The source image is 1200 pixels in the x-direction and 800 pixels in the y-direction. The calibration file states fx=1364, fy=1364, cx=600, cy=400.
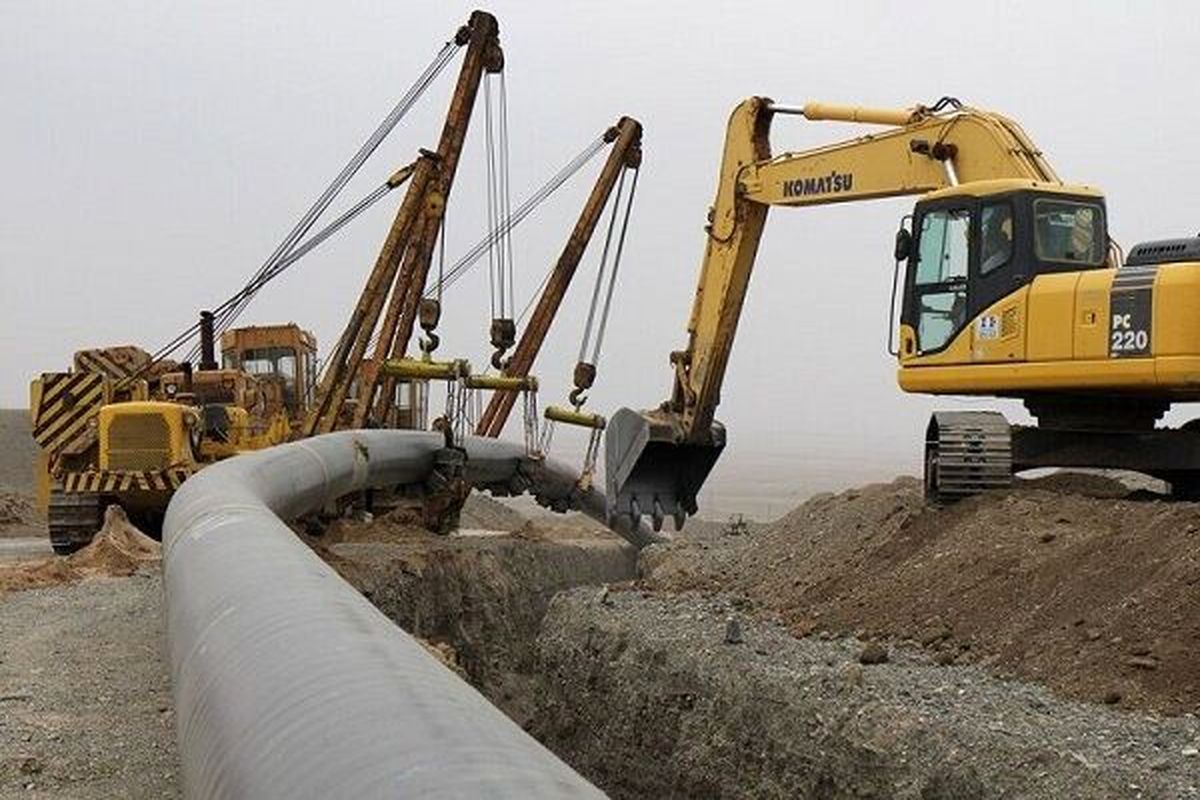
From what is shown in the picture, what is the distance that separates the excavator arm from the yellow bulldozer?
536cm

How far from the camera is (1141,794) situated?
589cm

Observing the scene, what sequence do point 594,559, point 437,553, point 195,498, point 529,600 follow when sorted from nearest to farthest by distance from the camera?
point 195,498, point 437,553, point 529,600, point 594,559

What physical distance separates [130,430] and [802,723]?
36.4ft

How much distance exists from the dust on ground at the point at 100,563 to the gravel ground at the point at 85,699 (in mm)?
1247

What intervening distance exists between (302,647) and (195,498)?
5162 mm

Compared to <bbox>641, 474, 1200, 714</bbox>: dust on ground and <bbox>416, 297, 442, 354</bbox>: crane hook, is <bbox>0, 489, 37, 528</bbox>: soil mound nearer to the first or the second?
<bbox>416, 297, 442, 354</bbox>: crane hook

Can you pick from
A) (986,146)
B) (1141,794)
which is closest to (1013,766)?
(1141,794)

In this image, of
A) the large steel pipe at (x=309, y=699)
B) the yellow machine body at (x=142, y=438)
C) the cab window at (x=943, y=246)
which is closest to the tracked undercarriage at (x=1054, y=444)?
the cab window at (x=943, y=246)

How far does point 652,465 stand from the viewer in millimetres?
16203

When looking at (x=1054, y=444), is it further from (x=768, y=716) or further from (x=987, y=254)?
(x=768, y=716)

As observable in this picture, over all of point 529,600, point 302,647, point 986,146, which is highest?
point 986,146

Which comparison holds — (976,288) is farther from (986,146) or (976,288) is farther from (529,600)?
(529,600)

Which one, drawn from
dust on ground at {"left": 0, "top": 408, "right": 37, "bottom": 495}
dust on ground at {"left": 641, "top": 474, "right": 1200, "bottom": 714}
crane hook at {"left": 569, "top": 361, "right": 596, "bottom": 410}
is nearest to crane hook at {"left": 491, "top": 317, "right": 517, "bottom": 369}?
crane hook at {"left": 569, "top": 361, "right": 596, "bottom": 410}

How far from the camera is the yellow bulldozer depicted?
54.6ft
